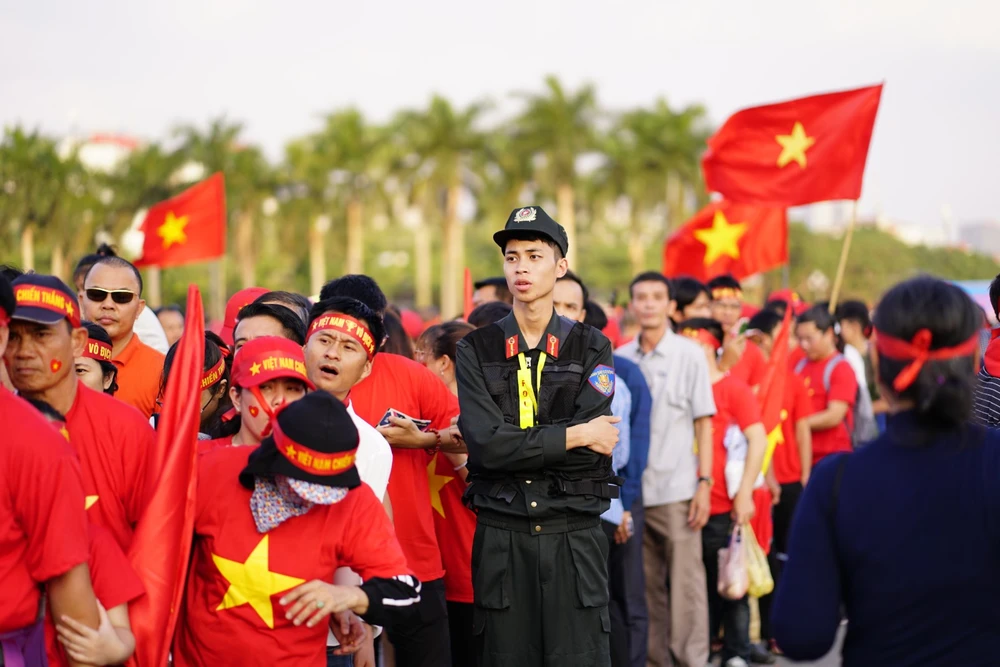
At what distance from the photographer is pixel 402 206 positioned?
1809 inches

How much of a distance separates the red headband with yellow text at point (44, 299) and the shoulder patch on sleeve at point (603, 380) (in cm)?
208

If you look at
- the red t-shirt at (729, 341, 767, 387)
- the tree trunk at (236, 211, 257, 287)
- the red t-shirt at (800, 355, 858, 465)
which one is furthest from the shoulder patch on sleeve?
the tree trunk at (236, 211, 257, 287)

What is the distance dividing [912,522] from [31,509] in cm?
219

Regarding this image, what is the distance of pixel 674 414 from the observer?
281 inches

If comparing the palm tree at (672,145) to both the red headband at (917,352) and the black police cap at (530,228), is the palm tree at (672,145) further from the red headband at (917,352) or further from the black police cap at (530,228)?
the red headband at (917,352)

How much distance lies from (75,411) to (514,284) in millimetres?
1848

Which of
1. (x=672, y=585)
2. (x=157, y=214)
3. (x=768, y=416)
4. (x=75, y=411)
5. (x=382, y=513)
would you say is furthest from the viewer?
(x=157, y=214)

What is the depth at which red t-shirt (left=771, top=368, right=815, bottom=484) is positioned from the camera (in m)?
8.94

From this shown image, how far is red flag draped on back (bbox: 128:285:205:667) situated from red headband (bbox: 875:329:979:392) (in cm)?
211

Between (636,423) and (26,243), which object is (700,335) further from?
(26,243)

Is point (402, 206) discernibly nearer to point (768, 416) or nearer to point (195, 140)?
point (195, 140)

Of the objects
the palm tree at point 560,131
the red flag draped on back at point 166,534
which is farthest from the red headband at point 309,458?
the palm tree at point 560,131

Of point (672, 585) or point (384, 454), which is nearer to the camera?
point (384, 454)

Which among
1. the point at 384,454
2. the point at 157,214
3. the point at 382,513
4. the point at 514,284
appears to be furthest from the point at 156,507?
the point at 157,214
